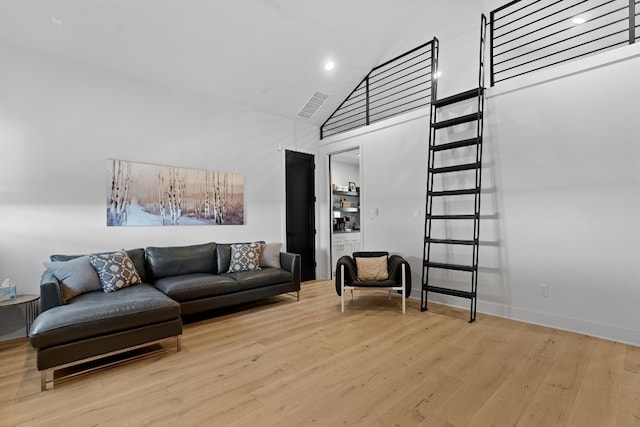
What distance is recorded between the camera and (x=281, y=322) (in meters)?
3.56

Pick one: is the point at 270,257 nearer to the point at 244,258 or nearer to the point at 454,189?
the point at 244,258

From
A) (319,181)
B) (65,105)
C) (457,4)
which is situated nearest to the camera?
(65,105)

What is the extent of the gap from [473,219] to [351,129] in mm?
2779

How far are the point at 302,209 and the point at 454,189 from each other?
2758mm

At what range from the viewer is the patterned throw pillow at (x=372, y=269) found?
4168 mm

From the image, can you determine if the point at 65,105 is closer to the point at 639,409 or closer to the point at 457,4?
the point at 457,4

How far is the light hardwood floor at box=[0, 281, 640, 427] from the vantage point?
1.86m

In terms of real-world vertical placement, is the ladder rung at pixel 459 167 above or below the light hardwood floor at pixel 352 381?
above

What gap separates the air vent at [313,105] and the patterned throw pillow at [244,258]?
103 inches

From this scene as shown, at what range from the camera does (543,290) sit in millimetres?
3328

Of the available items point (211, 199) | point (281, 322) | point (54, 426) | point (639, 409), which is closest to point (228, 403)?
point (54, 426)

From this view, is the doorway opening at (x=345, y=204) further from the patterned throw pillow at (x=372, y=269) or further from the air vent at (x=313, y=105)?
the patterned throw pillow at (x=372, y=269)

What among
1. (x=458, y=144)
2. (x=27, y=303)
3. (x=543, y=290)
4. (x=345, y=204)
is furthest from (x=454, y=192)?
(x=27, y=303)

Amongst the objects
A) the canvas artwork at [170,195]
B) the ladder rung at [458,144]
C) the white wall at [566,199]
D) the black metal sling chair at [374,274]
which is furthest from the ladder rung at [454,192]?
the canvas artwork at [170,195]
